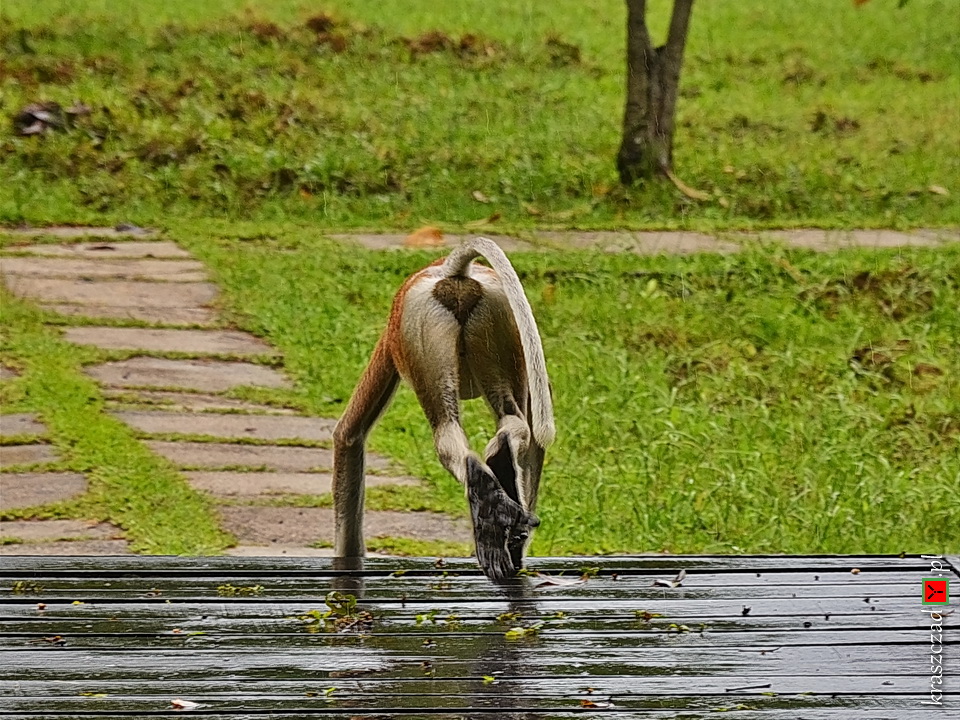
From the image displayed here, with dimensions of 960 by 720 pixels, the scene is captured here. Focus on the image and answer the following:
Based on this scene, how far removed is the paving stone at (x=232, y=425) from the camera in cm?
562

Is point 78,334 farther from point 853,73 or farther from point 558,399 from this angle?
point 853,73

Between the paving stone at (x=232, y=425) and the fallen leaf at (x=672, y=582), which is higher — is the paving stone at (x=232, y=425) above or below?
below

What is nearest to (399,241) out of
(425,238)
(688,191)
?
(425,238)

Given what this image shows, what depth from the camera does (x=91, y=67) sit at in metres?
12.3

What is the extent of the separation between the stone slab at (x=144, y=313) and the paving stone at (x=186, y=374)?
571 mm

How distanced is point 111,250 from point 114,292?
0.83 metres

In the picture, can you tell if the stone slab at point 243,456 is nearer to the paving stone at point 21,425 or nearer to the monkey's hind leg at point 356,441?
the paving stone at point 21,425

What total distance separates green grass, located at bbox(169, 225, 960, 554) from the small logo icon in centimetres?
157

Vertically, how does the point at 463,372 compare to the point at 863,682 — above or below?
above

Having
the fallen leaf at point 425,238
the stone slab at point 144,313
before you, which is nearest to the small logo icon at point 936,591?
the stone slab at point 144,313

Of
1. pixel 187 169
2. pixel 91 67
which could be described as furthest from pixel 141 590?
pixel 91 67

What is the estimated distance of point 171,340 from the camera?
671 centimetres

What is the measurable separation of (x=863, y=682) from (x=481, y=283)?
1062mm

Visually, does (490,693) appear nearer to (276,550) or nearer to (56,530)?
(276,550)
